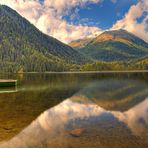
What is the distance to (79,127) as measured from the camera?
3222 cm

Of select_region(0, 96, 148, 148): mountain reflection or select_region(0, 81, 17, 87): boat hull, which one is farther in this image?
select_region(0, 81, 17, 87): boat hull

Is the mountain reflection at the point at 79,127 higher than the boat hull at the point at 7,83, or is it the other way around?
the boat hull at the point at 7,83

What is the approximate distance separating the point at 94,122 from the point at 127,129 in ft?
19.0

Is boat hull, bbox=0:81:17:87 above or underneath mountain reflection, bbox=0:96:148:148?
above

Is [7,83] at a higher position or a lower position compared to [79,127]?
higher

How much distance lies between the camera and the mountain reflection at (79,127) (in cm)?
2547

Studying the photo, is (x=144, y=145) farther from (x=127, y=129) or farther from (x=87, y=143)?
(x=127, y=129)

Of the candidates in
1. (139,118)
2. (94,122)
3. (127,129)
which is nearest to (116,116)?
(139,118)

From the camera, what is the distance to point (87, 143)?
24750 millimetres

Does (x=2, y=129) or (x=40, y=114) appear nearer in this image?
(x=2, y=129)

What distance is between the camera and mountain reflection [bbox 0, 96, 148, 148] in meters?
25.5

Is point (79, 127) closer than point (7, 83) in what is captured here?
Yes

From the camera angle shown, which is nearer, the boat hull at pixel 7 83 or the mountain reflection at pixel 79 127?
the mountain reflection at pixel 79 127

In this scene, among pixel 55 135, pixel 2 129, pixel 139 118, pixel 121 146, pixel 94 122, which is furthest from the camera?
pixel 139 118
